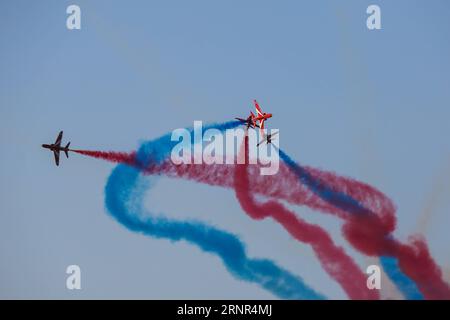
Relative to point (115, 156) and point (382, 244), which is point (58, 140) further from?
point (382, 244)

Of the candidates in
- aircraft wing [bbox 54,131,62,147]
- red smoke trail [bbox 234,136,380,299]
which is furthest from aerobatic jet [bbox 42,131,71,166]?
red smoke trail [bbox 234,136,380,299]

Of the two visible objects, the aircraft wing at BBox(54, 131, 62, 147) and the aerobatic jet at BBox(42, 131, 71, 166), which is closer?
the aerobatic jet at BBox(42, 131, 71, 166)

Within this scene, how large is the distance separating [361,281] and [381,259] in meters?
2.80

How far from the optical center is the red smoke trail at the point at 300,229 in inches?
3031

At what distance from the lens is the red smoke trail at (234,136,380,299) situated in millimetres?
77000

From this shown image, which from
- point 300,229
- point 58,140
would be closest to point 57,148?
point 58,140

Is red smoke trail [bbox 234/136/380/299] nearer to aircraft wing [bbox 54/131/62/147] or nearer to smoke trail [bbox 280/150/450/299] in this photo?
smoke trail [bbox 280/150/450/299]

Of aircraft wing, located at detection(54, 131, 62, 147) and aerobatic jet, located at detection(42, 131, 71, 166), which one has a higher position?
aircraft wing, located at detection(54, 131, 62, 147)

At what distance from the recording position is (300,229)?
78.9m

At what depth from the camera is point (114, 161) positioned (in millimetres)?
79188

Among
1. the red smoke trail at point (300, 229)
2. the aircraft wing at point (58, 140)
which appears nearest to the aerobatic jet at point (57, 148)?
the aircraft wing at point (58, 140)

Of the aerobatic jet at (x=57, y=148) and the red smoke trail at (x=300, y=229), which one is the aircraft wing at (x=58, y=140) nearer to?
the aerobatic jet at (x=57, y=148)
